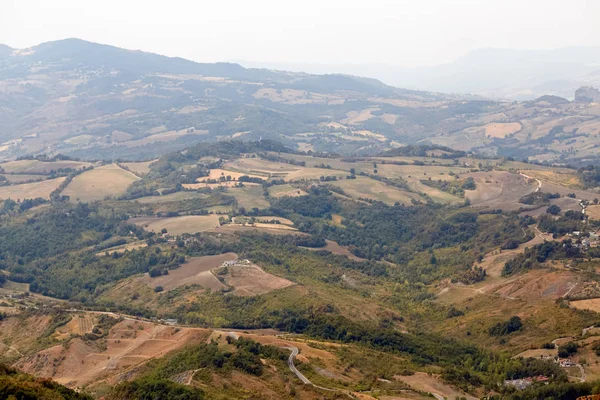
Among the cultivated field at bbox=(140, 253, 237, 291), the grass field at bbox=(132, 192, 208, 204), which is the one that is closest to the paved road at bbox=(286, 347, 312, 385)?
the cultivated field at bbox=(140, 253, 237, 291)

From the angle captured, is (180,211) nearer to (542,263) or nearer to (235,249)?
(235,249)

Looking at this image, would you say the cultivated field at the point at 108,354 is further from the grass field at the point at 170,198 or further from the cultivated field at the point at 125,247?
the grass field at the point at 170,198

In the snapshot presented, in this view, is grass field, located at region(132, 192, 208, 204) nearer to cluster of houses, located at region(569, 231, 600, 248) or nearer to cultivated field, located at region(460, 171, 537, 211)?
cultivated field, located at region(460, 171, 537, 211)

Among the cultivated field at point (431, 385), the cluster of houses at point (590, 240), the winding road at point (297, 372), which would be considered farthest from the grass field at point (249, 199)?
the cultivated field at point (431, 385)

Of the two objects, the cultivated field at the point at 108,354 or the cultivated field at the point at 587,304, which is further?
the cultivated field at the point at 587,304

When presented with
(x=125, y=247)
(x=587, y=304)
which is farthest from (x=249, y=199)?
(x=587, y=304)

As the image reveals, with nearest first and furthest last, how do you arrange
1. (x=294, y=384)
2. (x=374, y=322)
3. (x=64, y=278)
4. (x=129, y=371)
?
(x=294, y=384) → (x=129, y=371) → (x=374, y=322) → (x=64, y=278)

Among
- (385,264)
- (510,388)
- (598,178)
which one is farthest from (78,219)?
(598,178)
